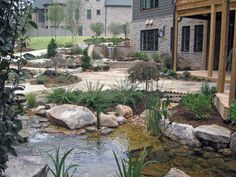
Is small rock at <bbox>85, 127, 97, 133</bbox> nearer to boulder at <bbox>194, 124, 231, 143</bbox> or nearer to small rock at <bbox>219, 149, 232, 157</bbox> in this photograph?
boulder at <bbox>194, 124, 231, 143</bbox>

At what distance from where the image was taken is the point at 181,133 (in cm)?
712

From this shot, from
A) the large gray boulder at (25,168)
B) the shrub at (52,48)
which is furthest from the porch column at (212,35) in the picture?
the shrub at (52,48)

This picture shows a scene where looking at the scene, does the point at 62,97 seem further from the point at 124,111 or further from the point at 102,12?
the point at 102,12

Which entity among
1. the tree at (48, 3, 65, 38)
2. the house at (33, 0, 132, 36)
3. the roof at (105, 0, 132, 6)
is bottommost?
the tree at (48, 3, 65, 38)

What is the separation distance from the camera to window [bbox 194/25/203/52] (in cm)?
1830

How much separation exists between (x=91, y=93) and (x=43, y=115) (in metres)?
1.43

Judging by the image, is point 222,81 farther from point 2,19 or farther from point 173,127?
point 2,19

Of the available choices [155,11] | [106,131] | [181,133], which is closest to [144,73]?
[106,131]

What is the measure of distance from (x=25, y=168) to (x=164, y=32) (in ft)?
60.2

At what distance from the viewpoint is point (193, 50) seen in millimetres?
18766

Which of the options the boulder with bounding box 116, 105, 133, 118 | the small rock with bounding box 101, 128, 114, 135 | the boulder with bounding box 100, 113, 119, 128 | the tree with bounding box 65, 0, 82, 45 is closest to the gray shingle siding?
the boulder with bounding box 116, 105, 133, 118

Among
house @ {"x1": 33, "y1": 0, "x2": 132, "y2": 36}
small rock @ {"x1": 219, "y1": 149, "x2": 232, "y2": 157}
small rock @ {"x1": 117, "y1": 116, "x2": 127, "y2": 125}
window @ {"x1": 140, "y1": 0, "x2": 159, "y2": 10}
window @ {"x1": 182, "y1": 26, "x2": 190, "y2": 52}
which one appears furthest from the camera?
house @ {"x1": 33, "y1": 0, "x2": 132, "y2": 36}

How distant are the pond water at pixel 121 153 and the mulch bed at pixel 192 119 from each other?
2.56 feet

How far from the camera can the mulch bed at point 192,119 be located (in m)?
7.55
